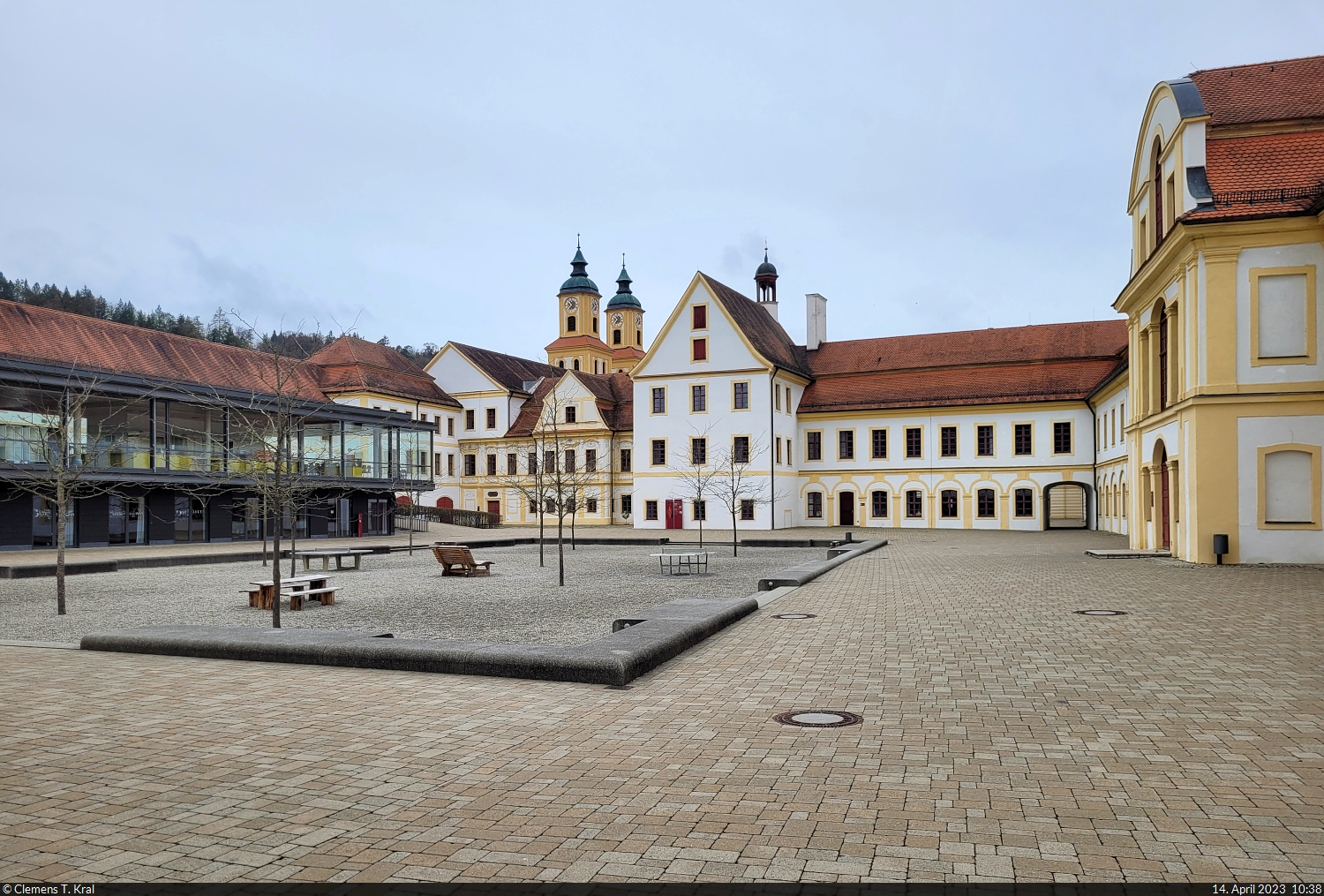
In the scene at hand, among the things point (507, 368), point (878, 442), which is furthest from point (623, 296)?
point (878, 442)

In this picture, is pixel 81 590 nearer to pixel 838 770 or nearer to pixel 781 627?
pixel 781 627

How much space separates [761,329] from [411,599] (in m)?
44.0

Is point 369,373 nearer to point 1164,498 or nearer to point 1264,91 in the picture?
point 1164,498

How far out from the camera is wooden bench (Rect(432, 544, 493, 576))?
23.4 metres

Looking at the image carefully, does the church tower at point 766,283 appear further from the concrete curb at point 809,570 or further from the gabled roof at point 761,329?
the concrete curb at point 809,570

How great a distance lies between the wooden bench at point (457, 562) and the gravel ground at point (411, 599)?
439 millimetres

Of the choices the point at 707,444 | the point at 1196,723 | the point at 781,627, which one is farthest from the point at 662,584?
the point at 707,444

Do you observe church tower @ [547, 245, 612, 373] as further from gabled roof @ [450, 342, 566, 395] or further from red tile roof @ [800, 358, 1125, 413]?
red tile roof @ [800, 358, 1125, 413]

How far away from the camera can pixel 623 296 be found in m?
104

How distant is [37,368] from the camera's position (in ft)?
114

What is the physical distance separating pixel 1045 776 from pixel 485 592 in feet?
47.9

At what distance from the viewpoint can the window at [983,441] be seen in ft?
182

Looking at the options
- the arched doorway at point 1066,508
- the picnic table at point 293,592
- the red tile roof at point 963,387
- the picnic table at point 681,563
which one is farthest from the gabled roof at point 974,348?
the picnic table at point 293,592

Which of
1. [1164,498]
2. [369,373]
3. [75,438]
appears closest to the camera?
[1164,498]
